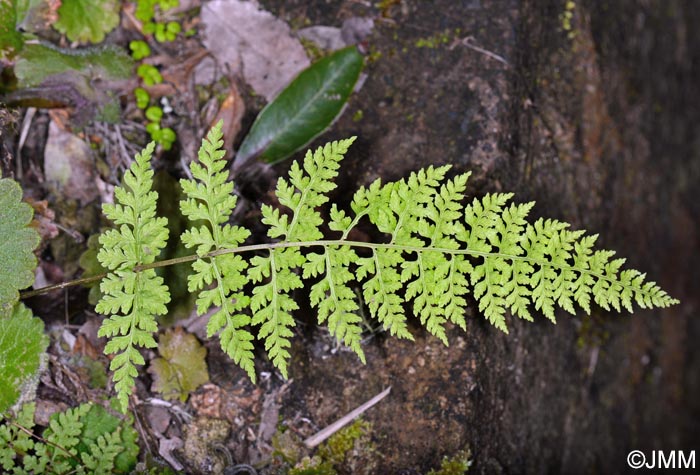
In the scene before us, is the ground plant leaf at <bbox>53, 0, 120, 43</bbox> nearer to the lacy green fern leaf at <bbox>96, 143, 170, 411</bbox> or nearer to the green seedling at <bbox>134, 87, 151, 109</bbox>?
the green seedling at <bbox>134, 87, 151, 109</bbox>

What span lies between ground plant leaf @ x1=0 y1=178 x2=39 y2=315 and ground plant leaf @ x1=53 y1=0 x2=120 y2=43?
103cm

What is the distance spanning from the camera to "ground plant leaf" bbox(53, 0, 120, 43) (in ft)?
10.8

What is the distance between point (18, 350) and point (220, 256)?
1.09m

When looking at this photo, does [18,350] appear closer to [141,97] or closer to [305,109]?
[141,97]

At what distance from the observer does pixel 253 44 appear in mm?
3479

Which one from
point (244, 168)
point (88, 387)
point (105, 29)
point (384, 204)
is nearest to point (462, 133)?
point (384, 204)

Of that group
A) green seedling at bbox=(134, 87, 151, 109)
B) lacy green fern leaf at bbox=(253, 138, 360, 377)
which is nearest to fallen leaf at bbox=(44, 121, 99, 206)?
green seedling at bbox=(134, 87, 151, 109)

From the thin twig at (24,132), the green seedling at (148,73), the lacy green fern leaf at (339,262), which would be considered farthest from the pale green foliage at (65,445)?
the green seedling at (148,73)

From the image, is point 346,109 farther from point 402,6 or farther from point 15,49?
point 15,49

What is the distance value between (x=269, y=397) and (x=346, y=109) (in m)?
1.55

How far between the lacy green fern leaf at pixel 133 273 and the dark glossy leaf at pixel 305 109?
874 millimetres

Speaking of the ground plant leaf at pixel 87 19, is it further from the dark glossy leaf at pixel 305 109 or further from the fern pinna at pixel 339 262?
the fern pinna at pixel 339 262

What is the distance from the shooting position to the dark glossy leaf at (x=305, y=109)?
3.30 m

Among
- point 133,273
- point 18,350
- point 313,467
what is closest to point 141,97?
point 133,273
